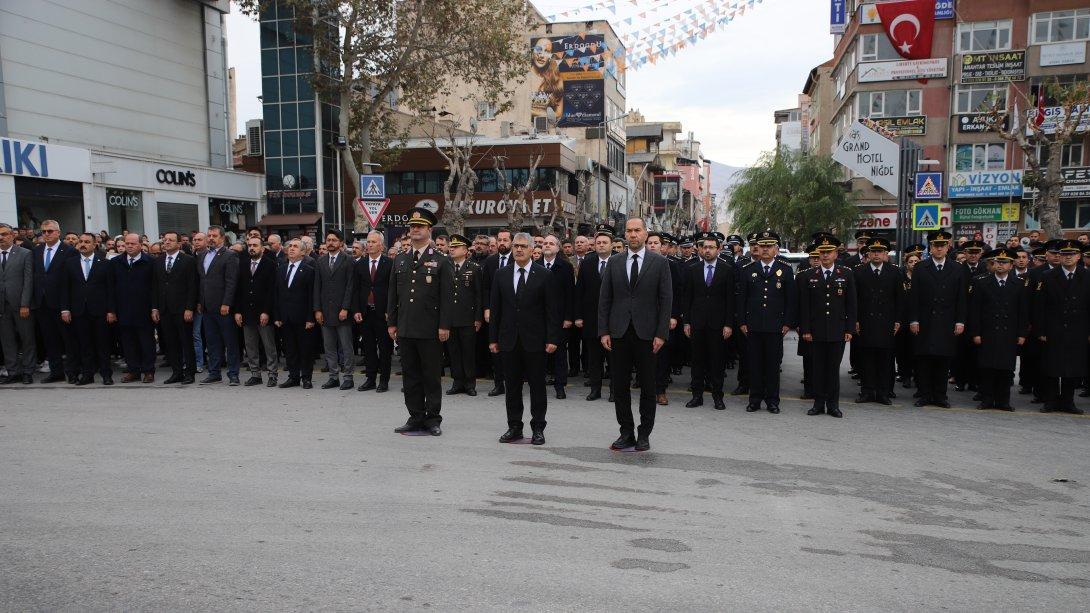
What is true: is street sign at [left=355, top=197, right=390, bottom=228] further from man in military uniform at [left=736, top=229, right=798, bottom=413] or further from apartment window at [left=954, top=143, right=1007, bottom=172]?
apartment window at [left=954, top=143, right=1007, bottom=172]

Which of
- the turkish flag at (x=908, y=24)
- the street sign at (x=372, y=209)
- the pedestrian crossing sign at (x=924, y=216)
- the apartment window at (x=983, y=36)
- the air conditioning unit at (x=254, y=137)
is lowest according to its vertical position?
the pedestrian crossing sign at (x=924, y=216)

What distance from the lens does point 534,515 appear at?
535 centimetres

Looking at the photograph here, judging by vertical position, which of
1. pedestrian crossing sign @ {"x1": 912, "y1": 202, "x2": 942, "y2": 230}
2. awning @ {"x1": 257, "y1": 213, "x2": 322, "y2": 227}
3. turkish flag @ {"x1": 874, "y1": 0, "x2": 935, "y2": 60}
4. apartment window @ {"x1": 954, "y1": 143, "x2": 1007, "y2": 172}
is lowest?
pedestrian crossing sign @ {"x1": 912, "y1": 202, "x2": 942, "y2": 230}

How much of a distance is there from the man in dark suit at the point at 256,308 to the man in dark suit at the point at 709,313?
19.9ft

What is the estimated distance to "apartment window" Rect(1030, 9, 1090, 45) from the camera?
4062 cm

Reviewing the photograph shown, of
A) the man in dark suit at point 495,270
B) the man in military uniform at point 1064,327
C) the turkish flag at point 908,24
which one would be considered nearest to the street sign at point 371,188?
the man in dark suit at point 495,270

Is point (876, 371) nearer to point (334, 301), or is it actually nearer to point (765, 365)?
point (765, 365)

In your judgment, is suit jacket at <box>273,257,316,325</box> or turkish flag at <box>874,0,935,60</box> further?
turkish flag at <box>874,0,935,60</box>

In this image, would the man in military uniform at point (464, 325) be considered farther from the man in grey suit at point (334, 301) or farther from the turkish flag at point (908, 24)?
the turkish flag at point (908, 24)

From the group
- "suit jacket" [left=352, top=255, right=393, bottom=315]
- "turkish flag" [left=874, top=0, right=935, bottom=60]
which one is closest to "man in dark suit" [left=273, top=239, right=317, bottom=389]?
"suit jacket" [left=352, top=255, right=393, bottom=315]

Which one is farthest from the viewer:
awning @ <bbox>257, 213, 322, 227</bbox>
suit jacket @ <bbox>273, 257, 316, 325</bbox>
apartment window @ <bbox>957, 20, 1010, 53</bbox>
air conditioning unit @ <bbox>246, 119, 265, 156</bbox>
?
air conditioning unit @ <bbox>246, 119, 265, 156</bbox>

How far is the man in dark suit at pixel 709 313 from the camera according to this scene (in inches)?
396

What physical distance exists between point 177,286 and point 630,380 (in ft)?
24.9

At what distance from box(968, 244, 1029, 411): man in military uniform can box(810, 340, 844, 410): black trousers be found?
2104mm
